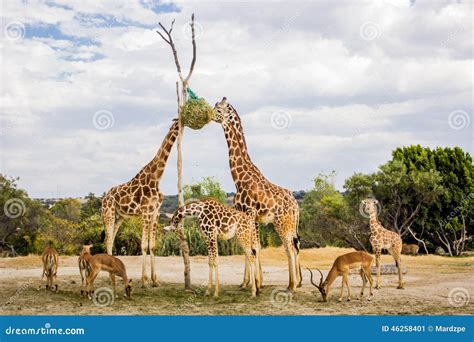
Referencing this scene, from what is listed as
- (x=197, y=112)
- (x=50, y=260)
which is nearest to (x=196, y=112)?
(x=197, y=112)

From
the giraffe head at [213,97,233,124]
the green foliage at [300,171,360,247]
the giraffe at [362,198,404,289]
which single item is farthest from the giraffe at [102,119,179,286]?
the green foliage at [300,171,360,247]

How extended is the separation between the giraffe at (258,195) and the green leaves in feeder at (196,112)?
1.12 ft

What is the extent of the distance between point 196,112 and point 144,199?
243 cm

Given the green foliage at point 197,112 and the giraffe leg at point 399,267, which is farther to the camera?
the giraffe leg at point 399,267

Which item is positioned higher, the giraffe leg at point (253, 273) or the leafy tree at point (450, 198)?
the leafy tree at point (450, 198)

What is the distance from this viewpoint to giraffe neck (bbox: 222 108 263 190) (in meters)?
14.1

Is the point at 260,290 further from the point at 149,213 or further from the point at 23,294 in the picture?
the point at 23,294

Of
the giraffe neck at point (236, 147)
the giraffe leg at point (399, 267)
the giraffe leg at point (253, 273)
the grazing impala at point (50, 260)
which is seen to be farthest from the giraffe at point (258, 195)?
the grazing impala at point (50, 260)

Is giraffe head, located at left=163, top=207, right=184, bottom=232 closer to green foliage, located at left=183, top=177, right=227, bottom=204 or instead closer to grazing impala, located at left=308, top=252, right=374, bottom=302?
grazing impala, located at left=308, top=252, right=374, bottom=302

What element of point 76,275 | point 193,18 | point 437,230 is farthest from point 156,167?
point 437,230

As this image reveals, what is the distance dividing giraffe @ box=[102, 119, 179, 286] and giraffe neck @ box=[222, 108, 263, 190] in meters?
1.27

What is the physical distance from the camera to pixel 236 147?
14.4 m

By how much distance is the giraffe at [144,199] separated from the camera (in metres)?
14.1

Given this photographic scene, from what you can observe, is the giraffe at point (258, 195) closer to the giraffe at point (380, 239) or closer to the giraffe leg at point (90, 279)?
the giraffe at point (380, 239)
